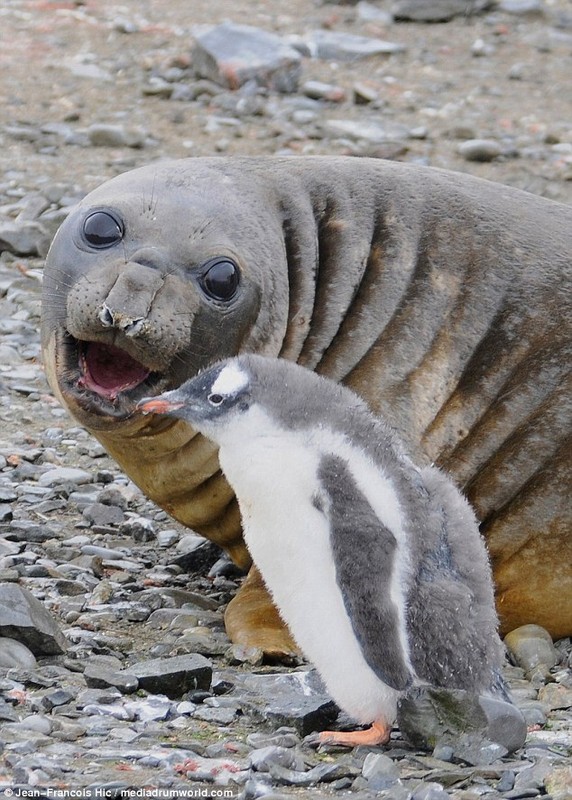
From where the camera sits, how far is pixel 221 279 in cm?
547

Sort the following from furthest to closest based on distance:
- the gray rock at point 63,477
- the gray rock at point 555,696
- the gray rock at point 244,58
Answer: the gray rock at point 244,58 → the gray rock at point 63,477 → the gray rock at point 555,696

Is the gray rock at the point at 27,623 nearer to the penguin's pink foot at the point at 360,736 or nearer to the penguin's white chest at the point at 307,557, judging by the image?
the penguin's white chest at the point at 307,557

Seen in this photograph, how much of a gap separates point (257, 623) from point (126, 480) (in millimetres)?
1796

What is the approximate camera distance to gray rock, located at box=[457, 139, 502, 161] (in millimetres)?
12227

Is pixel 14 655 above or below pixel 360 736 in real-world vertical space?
above

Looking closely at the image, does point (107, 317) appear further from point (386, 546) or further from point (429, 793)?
point (429, 793)

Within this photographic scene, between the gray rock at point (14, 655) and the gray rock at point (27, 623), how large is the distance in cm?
3

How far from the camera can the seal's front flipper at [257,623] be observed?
5172 millimetres

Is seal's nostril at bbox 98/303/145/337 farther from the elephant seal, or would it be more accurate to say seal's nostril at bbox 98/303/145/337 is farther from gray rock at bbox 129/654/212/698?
gray rock at bbox 129/654/212/698

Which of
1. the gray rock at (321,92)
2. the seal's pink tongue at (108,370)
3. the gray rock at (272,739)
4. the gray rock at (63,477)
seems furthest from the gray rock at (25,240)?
the gray rock at (272,739)

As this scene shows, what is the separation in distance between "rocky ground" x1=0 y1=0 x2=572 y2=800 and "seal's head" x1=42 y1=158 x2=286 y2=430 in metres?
0.72

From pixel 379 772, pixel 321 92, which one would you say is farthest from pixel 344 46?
pixel 379 772

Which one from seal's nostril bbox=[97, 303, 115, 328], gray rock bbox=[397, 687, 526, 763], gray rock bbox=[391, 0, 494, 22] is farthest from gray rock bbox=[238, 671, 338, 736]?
gray rock bbox=[391, 0, 494, 22]

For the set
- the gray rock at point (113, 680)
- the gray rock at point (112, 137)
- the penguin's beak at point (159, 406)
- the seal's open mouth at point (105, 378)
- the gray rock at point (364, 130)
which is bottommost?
the gray rock at point (113, 680)
